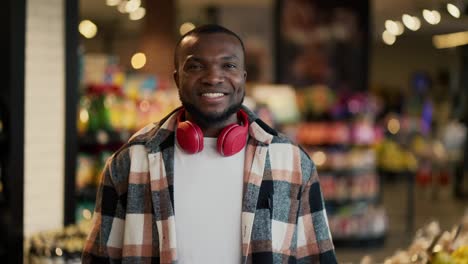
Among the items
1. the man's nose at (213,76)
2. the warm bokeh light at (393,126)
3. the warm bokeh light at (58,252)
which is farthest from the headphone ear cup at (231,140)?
the warm bokeh light at (393,126)

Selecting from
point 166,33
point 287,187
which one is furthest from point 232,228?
point 166,33

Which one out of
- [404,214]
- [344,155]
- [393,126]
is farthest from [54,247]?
[393,126]

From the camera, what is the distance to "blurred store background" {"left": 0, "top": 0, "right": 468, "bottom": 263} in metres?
4.47

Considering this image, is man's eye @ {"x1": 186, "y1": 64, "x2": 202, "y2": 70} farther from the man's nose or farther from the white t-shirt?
the white t-shirt

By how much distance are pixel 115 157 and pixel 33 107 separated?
2.69m

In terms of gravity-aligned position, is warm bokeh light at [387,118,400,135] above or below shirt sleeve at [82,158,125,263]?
above

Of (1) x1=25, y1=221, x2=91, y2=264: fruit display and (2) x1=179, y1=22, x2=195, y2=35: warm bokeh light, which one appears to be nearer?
(1) x1=25, y1=221, x2=91, y2=264: fruit display

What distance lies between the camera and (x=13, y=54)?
4.40 metres

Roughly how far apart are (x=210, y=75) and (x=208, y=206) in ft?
1.18

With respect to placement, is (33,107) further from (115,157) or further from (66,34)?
(115,157)

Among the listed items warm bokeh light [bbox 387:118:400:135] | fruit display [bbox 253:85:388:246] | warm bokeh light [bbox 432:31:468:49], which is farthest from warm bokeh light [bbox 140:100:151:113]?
warm bokeh light [bbox 432:31:468:49]

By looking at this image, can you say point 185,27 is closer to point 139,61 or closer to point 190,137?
point 139,61

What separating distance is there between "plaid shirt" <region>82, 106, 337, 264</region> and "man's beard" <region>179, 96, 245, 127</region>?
0.11 metres

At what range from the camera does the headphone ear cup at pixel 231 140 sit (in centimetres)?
199
